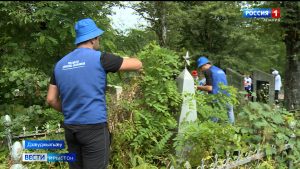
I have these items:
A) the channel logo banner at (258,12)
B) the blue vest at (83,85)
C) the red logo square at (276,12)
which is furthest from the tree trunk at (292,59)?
the blue vest at (83,85)

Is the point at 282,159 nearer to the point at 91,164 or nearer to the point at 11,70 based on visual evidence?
the point at 91,164

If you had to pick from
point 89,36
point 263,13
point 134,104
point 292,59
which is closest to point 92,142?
point 89,36

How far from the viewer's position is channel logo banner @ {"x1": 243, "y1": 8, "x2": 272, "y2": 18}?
10.0 m

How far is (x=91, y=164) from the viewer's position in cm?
318

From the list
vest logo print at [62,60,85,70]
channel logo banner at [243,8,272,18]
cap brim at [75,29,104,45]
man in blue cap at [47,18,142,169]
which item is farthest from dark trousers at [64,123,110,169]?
channel logo banner at [243,8,272,18]

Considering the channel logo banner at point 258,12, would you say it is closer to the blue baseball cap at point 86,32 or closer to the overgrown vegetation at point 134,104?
the overgrown vegetation at point 134,104

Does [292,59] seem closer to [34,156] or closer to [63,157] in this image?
[63,157]

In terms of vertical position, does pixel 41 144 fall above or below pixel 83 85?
below

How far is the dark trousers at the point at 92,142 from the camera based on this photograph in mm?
3146

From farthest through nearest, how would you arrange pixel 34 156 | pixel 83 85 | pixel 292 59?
pixel 292 59 < pixel 34 156 < pixel 83 85

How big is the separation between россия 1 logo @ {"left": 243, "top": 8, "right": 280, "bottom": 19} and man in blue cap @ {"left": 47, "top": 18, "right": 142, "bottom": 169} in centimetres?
715

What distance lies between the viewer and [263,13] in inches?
412

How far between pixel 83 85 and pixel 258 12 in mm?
8476

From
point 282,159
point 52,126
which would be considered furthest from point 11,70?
point 282,159
